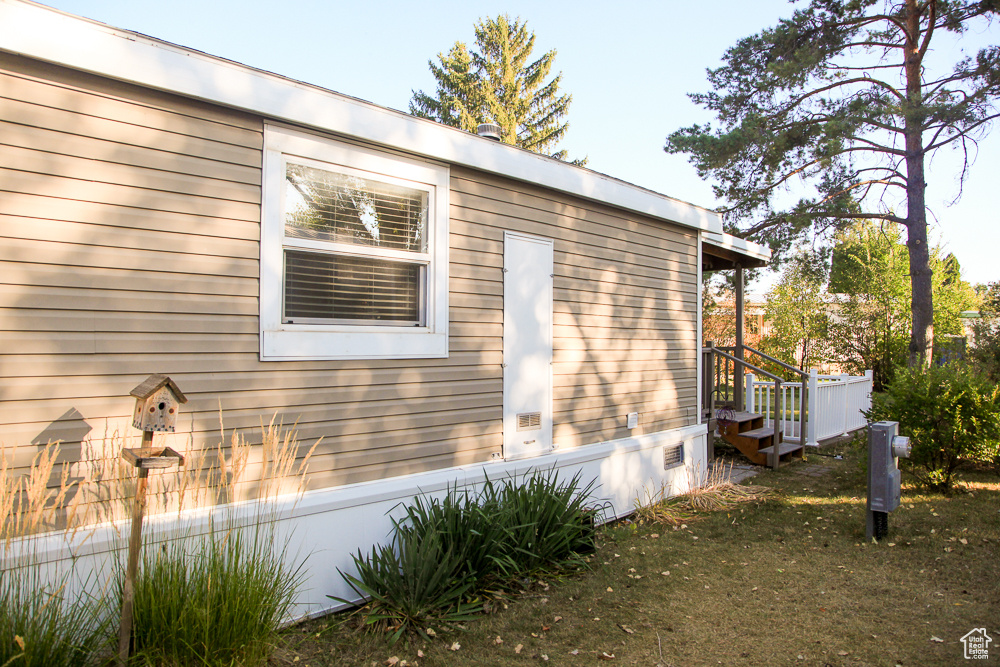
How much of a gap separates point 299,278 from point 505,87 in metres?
23.5

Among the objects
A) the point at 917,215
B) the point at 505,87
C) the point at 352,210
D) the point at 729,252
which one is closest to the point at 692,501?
the point at 729,252

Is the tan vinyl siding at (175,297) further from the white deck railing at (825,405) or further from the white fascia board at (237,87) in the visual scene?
the white deck railing at (825,405)

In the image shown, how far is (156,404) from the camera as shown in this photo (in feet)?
8.74

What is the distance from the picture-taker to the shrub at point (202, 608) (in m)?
2.62

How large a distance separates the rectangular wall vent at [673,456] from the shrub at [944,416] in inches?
81.8

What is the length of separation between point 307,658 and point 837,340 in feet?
50.7

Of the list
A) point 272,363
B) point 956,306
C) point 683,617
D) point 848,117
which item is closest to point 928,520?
point 683,617

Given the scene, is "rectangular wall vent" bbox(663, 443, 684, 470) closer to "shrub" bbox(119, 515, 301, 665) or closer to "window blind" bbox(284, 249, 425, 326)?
"window blind" bbox(284, 249, 425, 326)

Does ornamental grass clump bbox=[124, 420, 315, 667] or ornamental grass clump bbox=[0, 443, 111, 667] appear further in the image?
ornamental grass clump bbox=[124, 420, 315, 667]

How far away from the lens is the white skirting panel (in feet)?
9.18

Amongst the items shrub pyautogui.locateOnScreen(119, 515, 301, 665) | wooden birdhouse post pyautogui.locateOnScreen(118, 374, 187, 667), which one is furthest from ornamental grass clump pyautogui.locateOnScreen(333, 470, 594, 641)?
wooden birdhouse post pyautogui.locateOnScreen(118, 374, 187, 667)

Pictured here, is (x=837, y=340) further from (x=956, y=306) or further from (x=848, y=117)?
(x=848, y=117)

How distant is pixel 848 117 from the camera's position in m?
10.5

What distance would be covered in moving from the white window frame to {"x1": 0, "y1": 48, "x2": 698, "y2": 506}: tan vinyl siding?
7 centimetres
